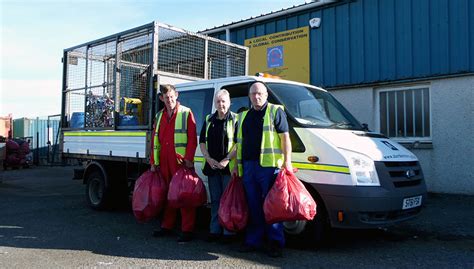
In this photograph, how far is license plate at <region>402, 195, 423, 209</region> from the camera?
16.1ft

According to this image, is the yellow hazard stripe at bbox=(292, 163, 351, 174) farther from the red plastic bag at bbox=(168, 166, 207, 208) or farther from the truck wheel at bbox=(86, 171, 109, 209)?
the truck wheel at bbox=(86, 171, 109, 209)

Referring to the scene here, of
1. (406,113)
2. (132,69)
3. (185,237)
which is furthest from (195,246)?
(406,113)

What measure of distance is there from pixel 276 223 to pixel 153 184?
5.83 ft

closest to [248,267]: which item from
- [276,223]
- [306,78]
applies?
[276,223]

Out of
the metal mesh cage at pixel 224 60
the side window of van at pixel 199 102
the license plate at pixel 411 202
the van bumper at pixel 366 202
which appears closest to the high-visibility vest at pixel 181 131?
the side window of van at pixel 199 102

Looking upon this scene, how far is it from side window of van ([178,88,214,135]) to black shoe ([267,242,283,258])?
210cm

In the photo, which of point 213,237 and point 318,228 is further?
point 213,237

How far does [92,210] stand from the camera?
7.90m

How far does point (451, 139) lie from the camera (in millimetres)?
9055

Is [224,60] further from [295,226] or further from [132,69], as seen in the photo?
[295,226]

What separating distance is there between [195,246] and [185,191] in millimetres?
694

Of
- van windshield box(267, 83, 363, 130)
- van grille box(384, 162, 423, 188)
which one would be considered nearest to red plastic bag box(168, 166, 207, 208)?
van windshield box(267, 83, 363, 130)

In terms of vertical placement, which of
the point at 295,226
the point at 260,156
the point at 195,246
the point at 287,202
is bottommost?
the point at 195,246

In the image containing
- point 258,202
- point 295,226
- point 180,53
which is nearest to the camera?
point 258,202
